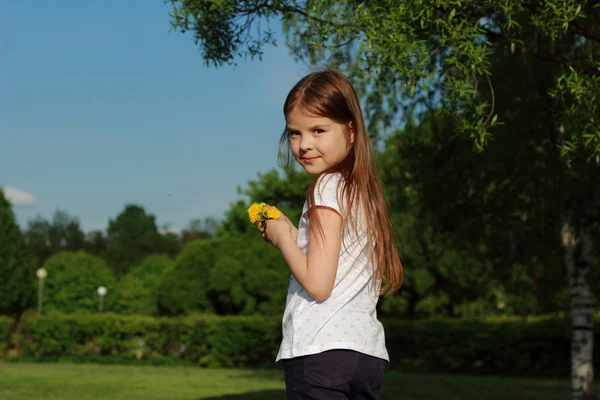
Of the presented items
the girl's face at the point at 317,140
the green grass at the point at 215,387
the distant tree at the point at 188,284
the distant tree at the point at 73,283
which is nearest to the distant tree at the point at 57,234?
the distant tree at the point at 73,283

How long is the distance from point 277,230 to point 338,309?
0.35 m

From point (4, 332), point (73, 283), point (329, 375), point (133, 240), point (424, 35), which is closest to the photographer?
point (329, 375)

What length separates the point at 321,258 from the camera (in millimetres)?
2656

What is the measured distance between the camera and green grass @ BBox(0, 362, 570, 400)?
16562mm

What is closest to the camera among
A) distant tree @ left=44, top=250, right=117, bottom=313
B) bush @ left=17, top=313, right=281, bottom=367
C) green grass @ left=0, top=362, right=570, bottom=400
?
green grass @ left=0, top=362, right=570, bottom=400

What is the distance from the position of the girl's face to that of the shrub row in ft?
71.4

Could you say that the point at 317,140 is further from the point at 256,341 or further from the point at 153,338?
the point at 153,338

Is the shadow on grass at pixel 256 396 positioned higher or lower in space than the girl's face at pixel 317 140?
lower

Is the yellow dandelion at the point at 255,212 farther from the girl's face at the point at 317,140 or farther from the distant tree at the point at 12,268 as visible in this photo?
the distant tree at the point at 12,268

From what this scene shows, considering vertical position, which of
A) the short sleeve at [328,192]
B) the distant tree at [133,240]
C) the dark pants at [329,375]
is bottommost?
the dark pants at [329,375]

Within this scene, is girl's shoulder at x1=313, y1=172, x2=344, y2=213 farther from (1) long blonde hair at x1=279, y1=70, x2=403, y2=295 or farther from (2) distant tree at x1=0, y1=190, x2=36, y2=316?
(2) distant tree at x1=0, y1=190, x2=36, y2=316

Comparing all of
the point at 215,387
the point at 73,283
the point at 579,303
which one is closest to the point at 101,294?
the point at 73,283

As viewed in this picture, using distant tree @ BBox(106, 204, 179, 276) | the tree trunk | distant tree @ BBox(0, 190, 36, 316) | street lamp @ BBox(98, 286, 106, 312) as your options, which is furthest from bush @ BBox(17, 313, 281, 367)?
distant tree @ BBox(106, 204, 179, 276)

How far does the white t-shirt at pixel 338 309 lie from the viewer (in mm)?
2678
